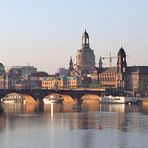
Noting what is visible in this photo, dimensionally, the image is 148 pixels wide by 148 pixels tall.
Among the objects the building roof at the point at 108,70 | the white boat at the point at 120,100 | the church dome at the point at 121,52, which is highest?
the church dome at the point at 121,52

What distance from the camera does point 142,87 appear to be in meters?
154

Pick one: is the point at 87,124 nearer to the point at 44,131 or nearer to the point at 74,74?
the point at 44,131

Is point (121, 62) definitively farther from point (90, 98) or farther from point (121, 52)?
point (90, 98)

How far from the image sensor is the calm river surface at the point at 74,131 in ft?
181

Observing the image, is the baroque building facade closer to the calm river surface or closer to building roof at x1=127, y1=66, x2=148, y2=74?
building roof at x1=127, y1=66, x2=148, y2=74

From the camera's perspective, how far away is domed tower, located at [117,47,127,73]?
160125 mm

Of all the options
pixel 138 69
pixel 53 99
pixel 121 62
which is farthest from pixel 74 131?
pixel 138 69

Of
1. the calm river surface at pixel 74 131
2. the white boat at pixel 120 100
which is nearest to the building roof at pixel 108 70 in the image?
the white boat at pixel 120 100

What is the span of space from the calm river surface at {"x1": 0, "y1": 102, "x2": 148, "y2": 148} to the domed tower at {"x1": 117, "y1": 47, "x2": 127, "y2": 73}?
7425cm

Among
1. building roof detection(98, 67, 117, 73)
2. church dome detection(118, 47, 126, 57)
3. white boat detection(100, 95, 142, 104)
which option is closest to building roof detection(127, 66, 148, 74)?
building roof detection(98, 67, 117, 73)

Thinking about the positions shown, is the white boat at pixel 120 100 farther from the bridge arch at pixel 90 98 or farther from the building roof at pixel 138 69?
the building roof at pixel 138 69

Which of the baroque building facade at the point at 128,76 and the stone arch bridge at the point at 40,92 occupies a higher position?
the baroque building facade at the point at 128,76

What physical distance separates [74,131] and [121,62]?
98000 mm

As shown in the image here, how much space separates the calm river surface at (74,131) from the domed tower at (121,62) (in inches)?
2923
